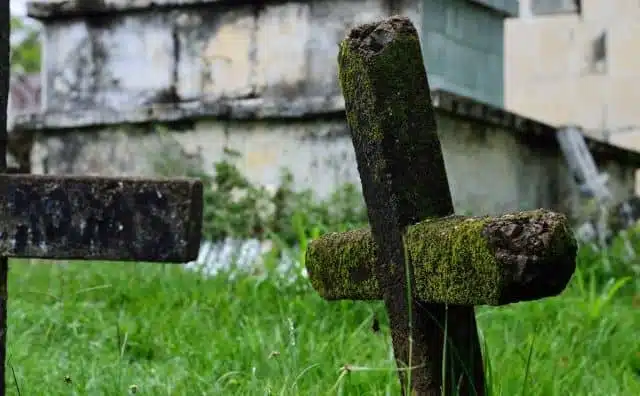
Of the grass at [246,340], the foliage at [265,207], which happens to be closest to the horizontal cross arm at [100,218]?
the grass at [246,340]

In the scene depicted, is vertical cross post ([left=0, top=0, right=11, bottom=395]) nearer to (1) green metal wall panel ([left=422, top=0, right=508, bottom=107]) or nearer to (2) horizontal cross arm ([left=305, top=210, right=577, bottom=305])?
(2) horizontal cross arm ([left=305, top=210, right=577, bottom=305])

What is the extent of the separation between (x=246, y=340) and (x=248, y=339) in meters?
0.02

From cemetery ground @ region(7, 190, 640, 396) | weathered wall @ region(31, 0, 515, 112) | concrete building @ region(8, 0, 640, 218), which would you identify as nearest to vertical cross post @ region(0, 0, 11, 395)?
cemetery ground @ region(7, 190, 640, 396)

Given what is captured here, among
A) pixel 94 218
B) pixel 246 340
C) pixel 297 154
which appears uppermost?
pixel 94 218

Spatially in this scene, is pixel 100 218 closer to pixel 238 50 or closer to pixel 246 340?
pixel 246 340

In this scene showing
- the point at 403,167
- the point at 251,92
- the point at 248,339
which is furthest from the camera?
the point at 251,92

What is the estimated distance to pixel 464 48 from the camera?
587 cm

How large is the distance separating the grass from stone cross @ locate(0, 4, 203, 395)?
0.46 meters

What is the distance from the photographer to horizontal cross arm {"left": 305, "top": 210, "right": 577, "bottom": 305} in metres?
1.72

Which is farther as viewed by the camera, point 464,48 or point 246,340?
point 464,48

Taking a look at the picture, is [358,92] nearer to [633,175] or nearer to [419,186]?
[419,186]

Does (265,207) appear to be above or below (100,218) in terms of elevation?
below

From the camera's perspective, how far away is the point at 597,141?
6.81m

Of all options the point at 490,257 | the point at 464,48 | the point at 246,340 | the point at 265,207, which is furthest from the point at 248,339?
the point at 464,48
